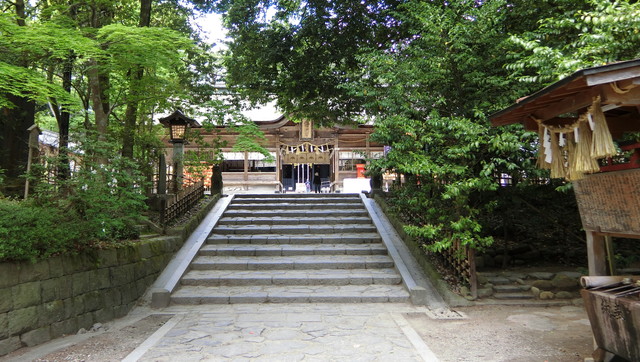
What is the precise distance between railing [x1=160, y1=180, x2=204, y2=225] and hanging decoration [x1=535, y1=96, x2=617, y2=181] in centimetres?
781

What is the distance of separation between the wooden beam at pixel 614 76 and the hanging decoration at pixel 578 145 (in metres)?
0.46

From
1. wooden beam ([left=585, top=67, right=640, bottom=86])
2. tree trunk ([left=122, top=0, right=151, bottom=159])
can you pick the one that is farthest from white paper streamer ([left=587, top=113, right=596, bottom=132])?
tree trunk ([left=122, top=0, right=151, bottom=159])

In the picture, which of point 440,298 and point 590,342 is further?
point 440,298

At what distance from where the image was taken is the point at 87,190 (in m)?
6.03

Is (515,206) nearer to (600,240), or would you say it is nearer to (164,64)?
(600,240)

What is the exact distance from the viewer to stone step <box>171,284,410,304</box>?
682cm

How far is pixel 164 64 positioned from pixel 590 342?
7.95 metres

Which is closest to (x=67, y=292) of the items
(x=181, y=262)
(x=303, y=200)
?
(x=181, y=262)

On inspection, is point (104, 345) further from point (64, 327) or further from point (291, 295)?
point (291, 295)

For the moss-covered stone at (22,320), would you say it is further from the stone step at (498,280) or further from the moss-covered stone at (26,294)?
the stone step at (498,280)

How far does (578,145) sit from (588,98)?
544mm

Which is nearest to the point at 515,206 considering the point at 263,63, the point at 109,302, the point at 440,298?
the point at 440,298

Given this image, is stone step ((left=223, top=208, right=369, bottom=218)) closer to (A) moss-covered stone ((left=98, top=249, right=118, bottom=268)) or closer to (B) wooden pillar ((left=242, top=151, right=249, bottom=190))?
(A) moss-covered stone ((left=98, top=249, right=118, bottom=268))

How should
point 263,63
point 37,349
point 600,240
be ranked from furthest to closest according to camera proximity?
point 263,63, point 37,349, point 600,240
